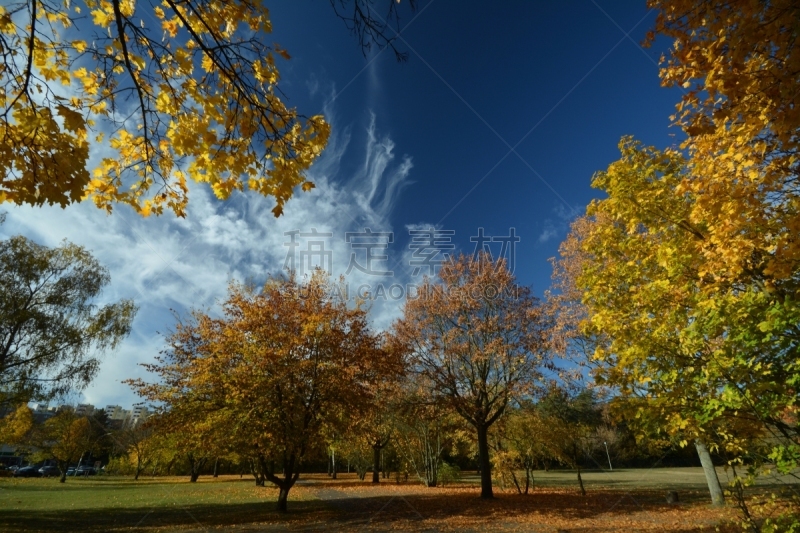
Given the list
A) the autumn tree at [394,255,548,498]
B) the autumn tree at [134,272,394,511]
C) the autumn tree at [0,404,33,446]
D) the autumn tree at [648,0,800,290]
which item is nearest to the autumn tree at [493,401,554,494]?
the autumn tree at [394,255,548,498]

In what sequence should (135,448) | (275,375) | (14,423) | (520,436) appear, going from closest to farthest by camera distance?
(275,375) < (520,436) < (14,423) < (135,448)

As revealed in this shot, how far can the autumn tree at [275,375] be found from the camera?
11648mm

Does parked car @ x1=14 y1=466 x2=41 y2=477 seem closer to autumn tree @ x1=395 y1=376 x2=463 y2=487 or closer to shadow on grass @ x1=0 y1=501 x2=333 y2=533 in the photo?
shadow on grass @ x1=0 y1=501 x2=333 y2=533

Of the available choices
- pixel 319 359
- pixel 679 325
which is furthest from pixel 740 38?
pixel 319 359

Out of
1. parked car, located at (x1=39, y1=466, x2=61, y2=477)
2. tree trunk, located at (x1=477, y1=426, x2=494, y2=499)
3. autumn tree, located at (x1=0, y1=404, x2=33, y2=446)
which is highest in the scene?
autumn tree, located at (x1=0, y1=404, x2=33, y2=446)

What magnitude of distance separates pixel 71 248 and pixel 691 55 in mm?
20054

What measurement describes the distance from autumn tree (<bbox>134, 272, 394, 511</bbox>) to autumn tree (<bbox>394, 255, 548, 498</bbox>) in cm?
494

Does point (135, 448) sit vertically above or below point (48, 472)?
above

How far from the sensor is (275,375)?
38.7ft

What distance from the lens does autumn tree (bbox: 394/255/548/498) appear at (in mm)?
16359

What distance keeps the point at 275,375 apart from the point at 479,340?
946cm

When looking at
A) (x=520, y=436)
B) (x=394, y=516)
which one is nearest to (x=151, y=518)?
(x=394, y=516)

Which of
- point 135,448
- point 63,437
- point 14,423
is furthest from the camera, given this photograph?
point 135,448

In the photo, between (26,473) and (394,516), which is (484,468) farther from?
(26,473)
